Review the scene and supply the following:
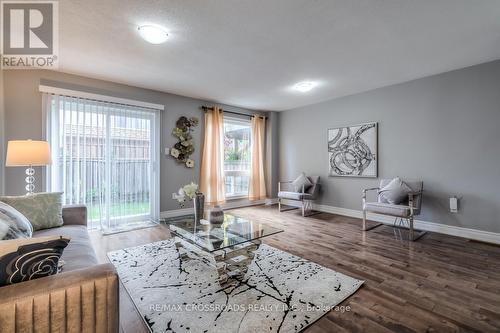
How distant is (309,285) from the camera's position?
2090 millimetres

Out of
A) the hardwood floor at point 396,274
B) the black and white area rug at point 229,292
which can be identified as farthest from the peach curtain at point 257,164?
the black and white area rug at point 229,292

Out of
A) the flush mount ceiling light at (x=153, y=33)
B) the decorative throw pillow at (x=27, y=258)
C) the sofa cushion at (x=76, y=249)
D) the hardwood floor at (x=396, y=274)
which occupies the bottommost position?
the hardwood floor at (x=396, y=274)

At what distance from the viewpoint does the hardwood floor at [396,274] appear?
64.5 inches

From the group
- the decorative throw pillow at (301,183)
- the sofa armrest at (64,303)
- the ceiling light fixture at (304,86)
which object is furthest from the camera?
the decorative throw pillow at (301,183)

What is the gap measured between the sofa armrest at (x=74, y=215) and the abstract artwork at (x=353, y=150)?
14.6 feet

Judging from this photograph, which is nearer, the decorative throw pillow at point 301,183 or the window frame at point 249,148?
the decorative throw pillow at point 301,183

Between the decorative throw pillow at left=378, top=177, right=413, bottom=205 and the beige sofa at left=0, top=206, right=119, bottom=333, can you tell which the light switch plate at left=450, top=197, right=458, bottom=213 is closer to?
the decorative throw pillow at left=378, top=177, right=413, bottom=205


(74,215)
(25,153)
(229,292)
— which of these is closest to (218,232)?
(229,292)

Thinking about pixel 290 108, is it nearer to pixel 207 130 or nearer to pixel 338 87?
pixel 338 87

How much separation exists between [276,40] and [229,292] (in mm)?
2641

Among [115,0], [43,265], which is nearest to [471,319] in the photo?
[43,265]

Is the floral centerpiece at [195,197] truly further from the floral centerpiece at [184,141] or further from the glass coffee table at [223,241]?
the floral centerpiece at [184,141]

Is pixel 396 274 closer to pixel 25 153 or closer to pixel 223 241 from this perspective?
pixel 223 241

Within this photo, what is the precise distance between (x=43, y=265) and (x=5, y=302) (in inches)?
7.7
